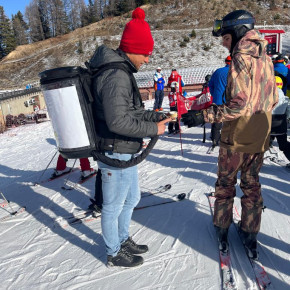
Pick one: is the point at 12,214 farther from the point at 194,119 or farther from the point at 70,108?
the point at 194,119

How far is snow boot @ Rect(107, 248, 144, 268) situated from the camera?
2.53 meters

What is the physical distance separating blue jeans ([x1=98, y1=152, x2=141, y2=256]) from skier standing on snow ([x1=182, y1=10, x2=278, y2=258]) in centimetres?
70

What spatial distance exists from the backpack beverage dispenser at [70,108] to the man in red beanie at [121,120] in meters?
0.08

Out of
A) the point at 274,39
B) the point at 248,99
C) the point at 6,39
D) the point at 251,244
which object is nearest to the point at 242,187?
the point at 251,244

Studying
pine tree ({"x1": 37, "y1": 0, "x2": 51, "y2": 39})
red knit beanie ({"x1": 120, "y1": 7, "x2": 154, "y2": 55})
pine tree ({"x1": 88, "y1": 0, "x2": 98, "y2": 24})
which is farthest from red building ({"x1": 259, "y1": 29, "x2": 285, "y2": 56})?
pine tree ({"x1": 37, "y1": 0, "x2": 51, "y2": 39})

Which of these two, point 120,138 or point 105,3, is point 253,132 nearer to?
point 120,138

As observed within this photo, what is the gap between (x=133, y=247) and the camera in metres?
2.73

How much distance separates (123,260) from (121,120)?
1.33 metres

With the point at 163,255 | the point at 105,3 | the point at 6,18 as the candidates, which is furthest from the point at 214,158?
the point at 105,3

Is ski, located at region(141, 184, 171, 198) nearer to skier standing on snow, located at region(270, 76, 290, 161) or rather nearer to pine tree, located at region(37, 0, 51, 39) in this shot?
skier standing on snow, located at region(270, 76, 290, 161)

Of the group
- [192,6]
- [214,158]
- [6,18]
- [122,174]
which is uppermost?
[6,18]

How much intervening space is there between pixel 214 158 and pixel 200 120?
3.43 meters

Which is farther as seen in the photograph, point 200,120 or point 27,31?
point 27,31

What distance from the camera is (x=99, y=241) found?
10.2ft
